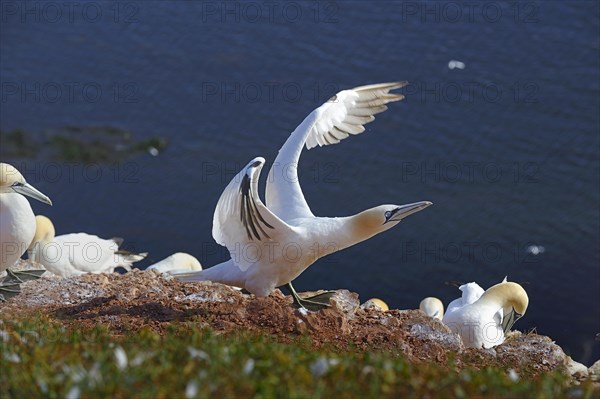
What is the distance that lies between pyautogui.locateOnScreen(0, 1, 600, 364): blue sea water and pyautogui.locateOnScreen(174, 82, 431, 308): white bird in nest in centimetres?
569

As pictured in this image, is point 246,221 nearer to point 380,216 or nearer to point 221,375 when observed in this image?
point 380,216

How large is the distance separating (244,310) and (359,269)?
702 cm

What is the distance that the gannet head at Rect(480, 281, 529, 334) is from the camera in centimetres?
1109

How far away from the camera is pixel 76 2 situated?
70.2 feet

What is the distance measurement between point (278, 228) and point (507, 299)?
3.55 meters

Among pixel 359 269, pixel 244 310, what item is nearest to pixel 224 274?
pixel 244 310

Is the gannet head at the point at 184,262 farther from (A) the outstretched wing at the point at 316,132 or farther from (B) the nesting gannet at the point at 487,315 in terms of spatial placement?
(B) the nesting gannet at the point at 487,315

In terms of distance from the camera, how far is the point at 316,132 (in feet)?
34.2

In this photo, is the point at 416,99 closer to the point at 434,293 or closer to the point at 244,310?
the point at 434,293

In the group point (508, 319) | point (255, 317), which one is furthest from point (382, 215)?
point (508, 319)

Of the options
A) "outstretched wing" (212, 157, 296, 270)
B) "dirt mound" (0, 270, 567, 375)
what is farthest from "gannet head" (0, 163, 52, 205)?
"outstretched wing" (212, 157, 296, 270)

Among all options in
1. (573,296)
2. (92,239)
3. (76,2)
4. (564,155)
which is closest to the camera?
(92,239)

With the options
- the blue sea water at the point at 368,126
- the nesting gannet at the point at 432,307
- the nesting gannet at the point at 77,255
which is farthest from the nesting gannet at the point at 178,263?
the nesting gannet at the point at 432,307

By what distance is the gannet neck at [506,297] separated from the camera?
1105cm
